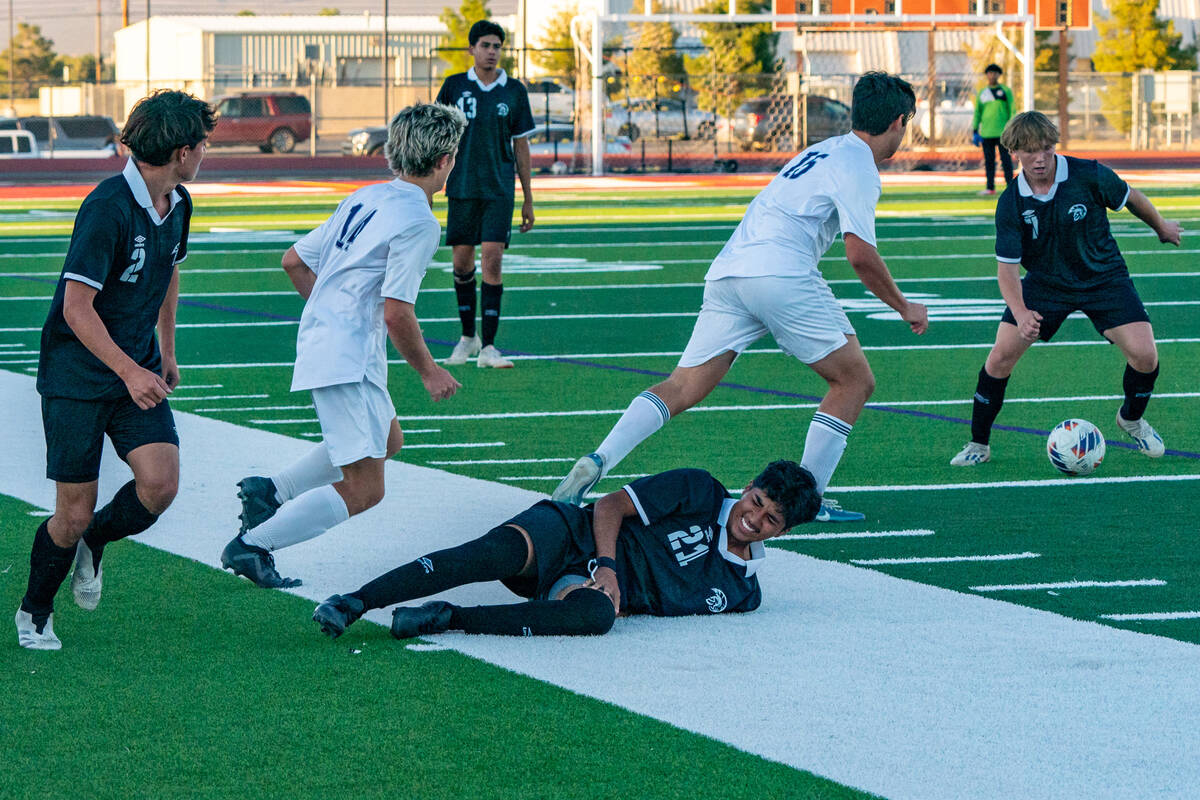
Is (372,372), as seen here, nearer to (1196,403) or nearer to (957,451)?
(957,451)

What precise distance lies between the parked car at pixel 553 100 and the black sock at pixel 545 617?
41.5m

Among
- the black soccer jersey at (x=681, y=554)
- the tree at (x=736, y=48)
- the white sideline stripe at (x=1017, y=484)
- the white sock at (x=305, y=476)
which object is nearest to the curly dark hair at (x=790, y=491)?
the black soccer jersey at (x=681, y=554)

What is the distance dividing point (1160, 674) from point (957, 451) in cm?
370

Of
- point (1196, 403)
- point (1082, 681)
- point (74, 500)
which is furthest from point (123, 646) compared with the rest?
point (1196, 403)

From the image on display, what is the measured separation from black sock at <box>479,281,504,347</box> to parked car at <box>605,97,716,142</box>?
31977 mm

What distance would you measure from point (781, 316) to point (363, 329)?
1.82 m

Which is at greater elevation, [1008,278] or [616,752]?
[1008,278]

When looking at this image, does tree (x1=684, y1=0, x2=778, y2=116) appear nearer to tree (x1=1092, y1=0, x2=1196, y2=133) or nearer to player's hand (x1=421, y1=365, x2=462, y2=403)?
tree (x1=1092, y1=0, x2=1196, y2=133)

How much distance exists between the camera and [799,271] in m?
6.82

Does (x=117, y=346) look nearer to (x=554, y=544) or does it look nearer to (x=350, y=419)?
(x=350, y=419)

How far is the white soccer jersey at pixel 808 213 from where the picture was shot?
22.0 ft

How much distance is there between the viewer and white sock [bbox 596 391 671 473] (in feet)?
22.0

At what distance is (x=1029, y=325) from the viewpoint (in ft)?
26.1

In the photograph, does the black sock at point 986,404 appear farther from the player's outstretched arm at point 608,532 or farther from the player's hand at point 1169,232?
the player's outstretched arm at point 608,532
